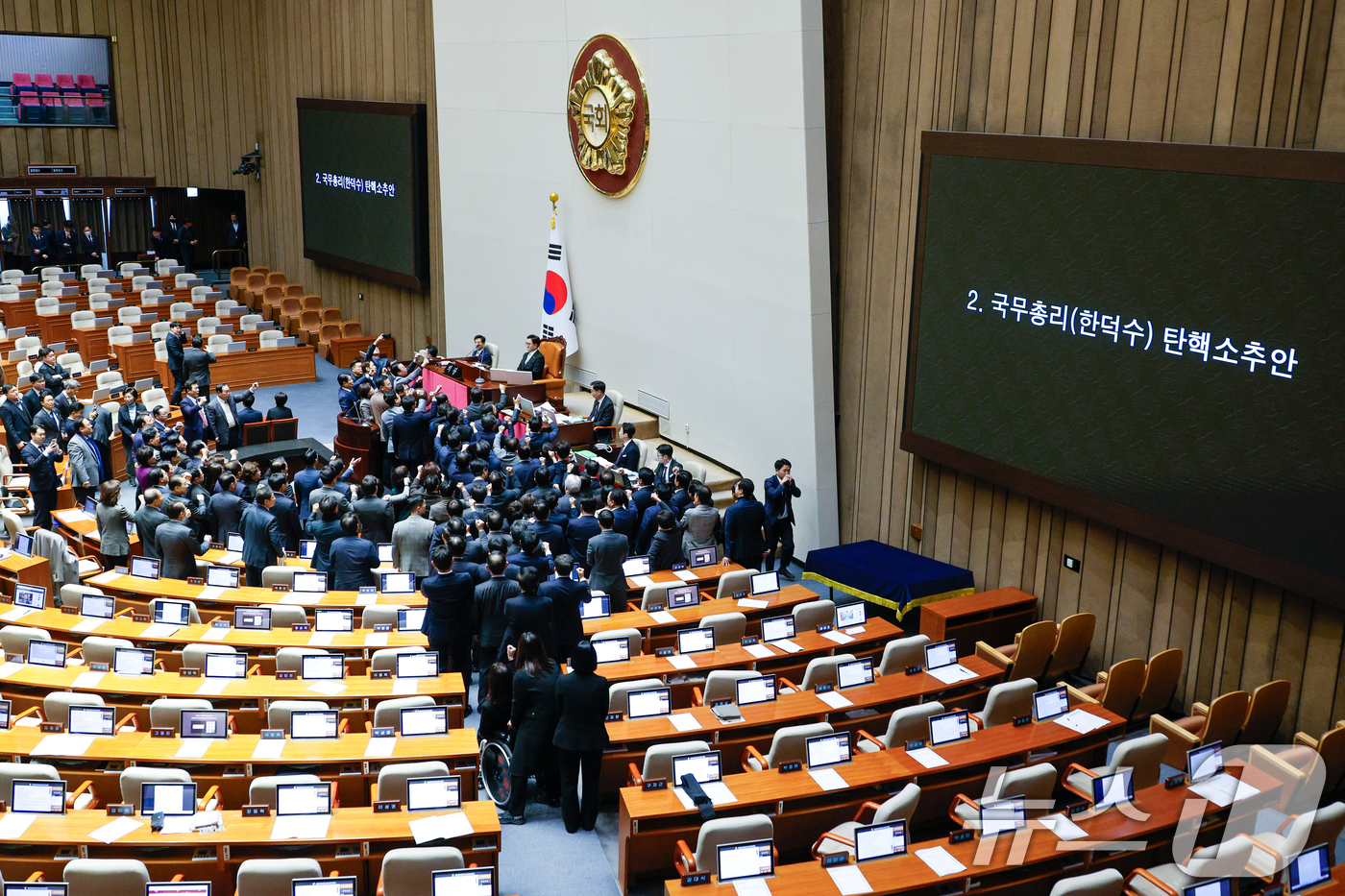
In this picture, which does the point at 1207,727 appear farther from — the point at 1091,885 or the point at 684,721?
the point at 684,721

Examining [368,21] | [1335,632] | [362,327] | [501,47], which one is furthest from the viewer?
[362,327]

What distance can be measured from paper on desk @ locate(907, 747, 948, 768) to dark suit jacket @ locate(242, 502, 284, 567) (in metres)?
5.90

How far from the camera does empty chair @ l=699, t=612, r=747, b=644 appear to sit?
9.17 m

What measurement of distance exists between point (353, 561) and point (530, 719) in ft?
10.5

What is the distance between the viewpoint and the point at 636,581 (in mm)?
10359

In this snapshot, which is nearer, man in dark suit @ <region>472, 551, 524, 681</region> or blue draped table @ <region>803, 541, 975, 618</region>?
man in dark suit @ <region>472, 551, 524, 681</region>

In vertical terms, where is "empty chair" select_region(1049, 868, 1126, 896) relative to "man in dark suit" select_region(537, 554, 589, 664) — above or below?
below

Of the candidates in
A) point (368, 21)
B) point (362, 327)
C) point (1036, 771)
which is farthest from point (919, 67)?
point (362, 327)

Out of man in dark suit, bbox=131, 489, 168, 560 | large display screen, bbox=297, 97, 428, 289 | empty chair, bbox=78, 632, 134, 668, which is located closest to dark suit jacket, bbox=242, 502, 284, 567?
man in dark suit, bbox=131, 489, 168, 560

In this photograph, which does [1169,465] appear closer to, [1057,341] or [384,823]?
[1057,341]

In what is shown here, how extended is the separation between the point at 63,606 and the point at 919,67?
8.61 m

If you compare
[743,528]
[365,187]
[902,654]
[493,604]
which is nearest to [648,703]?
[493,604]

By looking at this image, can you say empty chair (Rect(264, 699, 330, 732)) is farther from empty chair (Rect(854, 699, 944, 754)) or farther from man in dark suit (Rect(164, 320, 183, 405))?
man in dark suit (Rect(164, 320, 183, 405))

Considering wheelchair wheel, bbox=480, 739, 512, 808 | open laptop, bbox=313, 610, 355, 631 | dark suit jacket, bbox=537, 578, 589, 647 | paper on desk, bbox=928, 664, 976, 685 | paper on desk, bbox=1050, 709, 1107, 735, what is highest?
dark suit jacket, bbox=537, 578, 589, 647
